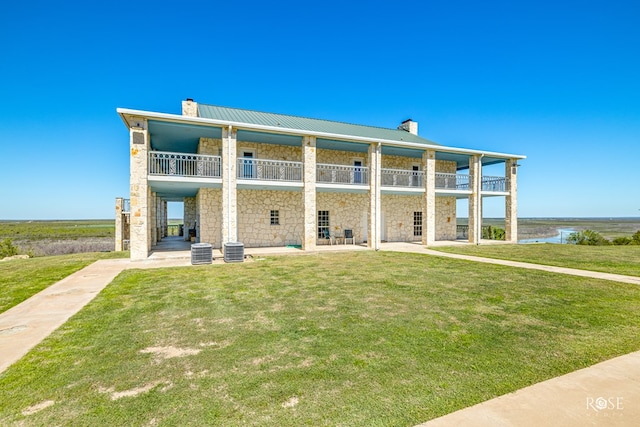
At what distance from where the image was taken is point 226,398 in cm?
274

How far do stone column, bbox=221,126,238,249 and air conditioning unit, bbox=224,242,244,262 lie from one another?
60.4 inches

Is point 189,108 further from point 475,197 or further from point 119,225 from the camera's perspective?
point 475,197

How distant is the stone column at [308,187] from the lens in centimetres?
1421

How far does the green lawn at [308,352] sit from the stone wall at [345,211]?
10566 mm

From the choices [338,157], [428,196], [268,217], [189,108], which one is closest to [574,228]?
[428,196]

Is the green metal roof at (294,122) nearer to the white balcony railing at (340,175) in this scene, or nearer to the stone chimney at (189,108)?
the stone chimney at (189,108)

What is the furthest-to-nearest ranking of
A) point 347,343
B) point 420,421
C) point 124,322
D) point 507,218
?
point 507,218, point 124,322, point 347,343, point 420,421

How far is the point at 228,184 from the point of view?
1259 centimetres

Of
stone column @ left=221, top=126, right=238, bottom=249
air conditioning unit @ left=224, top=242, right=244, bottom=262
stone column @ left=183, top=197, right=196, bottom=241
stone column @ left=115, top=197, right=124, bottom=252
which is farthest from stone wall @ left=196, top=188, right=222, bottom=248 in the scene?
stone column @ left=183, top=197, right=196, bottom=241

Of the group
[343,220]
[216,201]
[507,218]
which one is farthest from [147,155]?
[507,218]

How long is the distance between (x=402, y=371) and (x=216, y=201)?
1342cm

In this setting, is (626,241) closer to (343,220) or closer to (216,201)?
(343,220)

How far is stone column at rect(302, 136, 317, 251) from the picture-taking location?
→ 14211 mm

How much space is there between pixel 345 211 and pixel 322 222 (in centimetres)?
161
